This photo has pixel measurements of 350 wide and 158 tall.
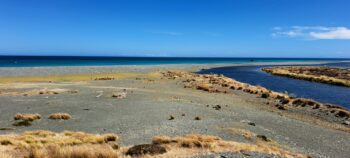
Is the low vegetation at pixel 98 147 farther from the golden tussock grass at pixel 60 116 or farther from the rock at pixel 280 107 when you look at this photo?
the rock at pixel 280 107

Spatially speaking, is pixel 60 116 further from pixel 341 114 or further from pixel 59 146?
pixel 341 114

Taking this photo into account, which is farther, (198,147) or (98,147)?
(198,147)

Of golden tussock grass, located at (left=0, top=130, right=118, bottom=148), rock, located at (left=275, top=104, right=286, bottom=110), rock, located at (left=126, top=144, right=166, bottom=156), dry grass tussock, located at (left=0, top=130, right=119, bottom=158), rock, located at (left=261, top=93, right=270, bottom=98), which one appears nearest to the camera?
dry grass tussock, located at (left=0, top=130, right=119, bottom=158)

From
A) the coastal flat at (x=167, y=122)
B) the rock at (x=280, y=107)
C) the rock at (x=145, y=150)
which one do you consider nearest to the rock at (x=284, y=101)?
the rock at (x=280, y=107)

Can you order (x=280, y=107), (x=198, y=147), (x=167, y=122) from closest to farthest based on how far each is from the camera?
(x=198, y=147), (x=167, y=122), (x=280, y=107)

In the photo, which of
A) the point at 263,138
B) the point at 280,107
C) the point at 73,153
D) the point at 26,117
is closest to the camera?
the point at 73,153

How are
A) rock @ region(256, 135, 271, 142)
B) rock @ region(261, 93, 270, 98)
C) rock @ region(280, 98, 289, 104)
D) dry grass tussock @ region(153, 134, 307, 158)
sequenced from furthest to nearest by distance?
rock @ region(261, 93, 270, 98) < rock @ region(280, 98, 289, 104) < rock @ region(256, 135, 271, 142) < dry grass tussock @ region(153, 134, 307, 158)

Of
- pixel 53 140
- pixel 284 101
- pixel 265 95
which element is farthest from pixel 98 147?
pixel 265 95

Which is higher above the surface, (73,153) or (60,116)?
(73,153)

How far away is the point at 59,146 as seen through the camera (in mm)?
12062

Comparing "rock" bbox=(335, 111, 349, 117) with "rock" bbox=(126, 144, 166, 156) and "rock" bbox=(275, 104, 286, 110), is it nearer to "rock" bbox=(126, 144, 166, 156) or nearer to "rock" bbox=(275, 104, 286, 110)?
"rock" bbox=(275, 104, 286, 110)

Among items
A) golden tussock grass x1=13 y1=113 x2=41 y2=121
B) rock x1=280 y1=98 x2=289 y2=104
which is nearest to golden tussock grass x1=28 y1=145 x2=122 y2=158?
golden tussock grass x1=13 y1=113 x2=41 y2=121

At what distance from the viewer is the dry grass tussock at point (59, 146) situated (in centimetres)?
1074

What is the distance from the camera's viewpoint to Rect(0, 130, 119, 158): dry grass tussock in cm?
1074
